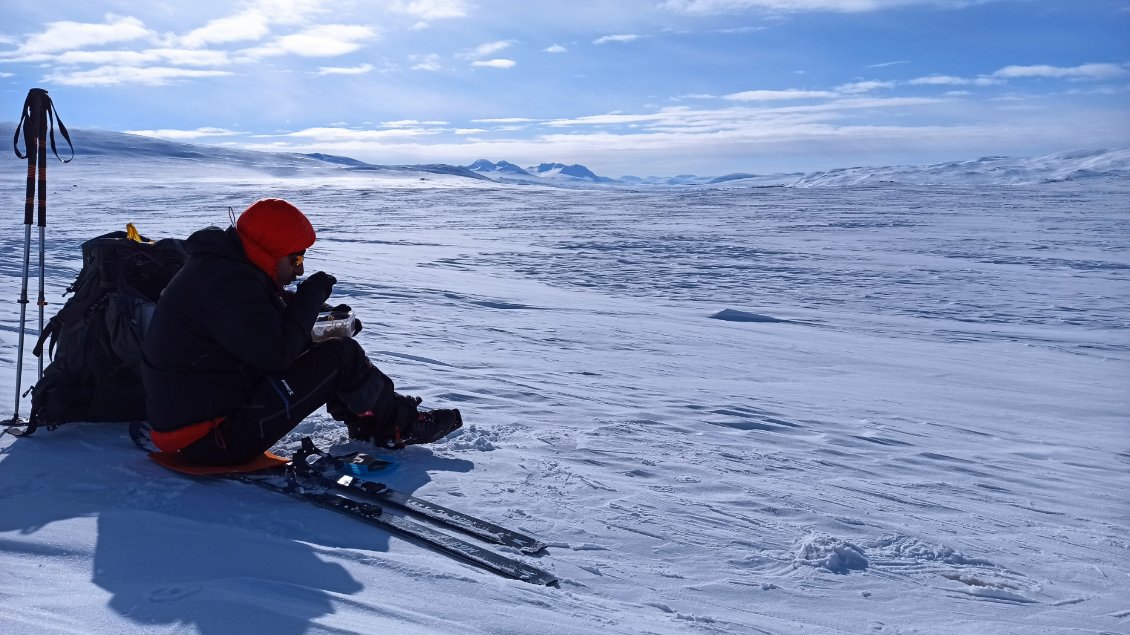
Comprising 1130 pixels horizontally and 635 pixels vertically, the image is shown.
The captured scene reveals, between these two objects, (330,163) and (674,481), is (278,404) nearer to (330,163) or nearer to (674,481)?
(674,481)

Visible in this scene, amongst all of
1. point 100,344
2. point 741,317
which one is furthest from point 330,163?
point 100,344

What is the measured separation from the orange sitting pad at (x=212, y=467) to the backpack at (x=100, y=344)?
0.55 metres

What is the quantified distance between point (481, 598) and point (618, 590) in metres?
0.50

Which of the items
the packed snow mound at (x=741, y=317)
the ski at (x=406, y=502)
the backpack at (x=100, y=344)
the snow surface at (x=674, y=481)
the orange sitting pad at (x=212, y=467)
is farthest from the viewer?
the packed snow mound at (x=741, y=317)

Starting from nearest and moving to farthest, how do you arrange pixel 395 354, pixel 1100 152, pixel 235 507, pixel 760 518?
pixel 235 507, pixel 760 518, pixel 395 354, pixel 1100 152

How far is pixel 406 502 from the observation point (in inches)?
133

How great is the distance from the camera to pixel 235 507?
3.21 metres

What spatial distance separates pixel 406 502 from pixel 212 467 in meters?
0.86

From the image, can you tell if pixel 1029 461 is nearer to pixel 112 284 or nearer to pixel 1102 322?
pixel 112 284

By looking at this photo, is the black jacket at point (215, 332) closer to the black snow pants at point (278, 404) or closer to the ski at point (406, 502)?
the black snow pants at point (278, 404)

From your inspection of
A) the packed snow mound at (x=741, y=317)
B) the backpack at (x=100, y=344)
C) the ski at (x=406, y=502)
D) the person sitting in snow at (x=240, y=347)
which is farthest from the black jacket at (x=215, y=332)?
the packed snow mound at (x=741, y=317)

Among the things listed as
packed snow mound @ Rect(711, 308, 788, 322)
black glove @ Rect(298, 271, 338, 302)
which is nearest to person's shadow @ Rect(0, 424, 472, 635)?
black glove @ Rect(298, 271, 338, 302)

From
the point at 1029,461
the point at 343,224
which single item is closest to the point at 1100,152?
the point at 343,224

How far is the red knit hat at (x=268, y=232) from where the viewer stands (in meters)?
3.25
